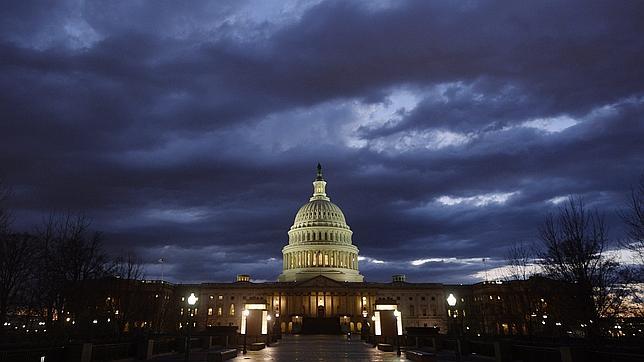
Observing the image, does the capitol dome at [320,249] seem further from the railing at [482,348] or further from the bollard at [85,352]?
the bollard at [85,352]

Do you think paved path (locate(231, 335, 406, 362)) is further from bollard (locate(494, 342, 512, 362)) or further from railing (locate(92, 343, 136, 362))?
railing (locate(92, 343, 136, 362))

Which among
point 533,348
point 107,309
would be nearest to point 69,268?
point 107,309

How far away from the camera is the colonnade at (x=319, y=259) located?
169m

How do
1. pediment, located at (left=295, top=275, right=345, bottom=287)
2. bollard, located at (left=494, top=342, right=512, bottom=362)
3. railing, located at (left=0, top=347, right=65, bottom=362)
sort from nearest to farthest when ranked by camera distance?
railing, located at (left=0, top=347, right=65, bottom=362) < bollard, located at (left=494, top=342, right=512, bottom=362) < pediment, located at (left=295, top=275, right=345, bottom=287)

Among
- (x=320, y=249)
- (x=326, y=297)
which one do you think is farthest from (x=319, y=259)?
(x=326, y=297)

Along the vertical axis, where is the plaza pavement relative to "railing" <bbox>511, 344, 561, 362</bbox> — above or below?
below

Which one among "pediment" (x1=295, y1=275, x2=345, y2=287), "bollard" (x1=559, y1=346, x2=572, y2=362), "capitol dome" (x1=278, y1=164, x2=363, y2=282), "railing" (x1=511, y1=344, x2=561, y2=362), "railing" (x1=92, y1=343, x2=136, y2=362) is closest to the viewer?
"bollard" (x1=559, y1=346, x2=572, y2=362)

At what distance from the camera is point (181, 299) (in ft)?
465

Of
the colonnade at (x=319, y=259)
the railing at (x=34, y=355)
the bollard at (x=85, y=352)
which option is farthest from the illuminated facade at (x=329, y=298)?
the railing at (x=34, y=355)

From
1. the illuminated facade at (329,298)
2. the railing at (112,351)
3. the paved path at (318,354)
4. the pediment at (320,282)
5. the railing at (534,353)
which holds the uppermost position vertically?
the pediment at (320,282)

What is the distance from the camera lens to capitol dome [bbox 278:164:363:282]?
16738cm

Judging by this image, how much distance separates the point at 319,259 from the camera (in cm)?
16888

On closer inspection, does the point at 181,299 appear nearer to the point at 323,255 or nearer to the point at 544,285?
the point at 323,255

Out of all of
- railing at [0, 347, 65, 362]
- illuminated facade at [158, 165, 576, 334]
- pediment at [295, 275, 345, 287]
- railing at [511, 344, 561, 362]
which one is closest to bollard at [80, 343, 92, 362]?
railing at [0, 347, 65, 362]
